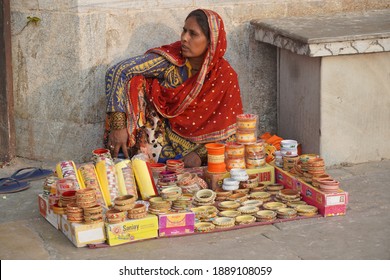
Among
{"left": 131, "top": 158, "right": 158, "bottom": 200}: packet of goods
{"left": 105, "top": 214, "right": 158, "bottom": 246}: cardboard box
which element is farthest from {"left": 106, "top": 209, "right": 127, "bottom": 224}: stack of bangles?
{"left": 131, "top": 158, "right": 158, "bottom": 200}: packet of goods

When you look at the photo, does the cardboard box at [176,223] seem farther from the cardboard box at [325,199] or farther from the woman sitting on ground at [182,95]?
the woman sitting on ground at [182,95]

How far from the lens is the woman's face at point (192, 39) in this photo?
6.54 metres

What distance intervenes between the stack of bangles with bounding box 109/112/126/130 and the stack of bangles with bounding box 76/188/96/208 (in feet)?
4.49

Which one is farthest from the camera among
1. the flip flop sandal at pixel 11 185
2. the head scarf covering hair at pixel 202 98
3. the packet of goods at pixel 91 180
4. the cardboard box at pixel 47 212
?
the head scarf covering hair at pixel 202 98

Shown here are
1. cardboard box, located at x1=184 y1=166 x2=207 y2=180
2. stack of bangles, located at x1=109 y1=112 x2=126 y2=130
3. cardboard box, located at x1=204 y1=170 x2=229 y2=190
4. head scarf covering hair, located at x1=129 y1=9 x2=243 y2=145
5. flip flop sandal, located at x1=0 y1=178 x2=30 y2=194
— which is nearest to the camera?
cardboard box, located at x1=204 y1=170 x2=229 y2=190

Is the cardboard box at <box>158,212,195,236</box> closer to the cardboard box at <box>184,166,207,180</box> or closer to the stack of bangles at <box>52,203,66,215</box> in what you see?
the stack of bangles at <box>52,203,66,215</box>

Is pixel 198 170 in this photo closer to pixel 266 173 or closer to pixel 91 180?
pixel 266 173

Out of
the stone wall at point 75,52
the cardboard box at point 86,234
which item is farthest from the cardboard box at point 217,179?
the stone wall at point 75,52

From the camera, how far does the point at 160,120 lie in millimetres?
6781

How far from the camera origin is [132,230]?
199 inches

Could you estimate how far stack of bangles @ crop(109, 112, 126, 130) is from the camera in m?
6.42

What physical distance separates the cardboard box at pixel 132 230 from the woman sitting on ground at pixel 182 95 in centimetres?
145

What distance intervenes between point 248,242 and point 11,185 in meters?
2.06

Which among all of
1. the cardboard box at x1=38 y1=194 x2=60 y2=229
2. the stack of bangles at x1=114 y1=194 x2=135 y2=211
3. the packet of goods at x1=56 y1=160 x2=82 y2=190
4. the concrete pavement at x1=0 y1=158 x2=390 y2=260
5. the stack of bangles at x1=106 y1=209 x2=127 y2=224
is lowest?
the concrete pavement at x1=0 y1=158 x2=390 y2=260
